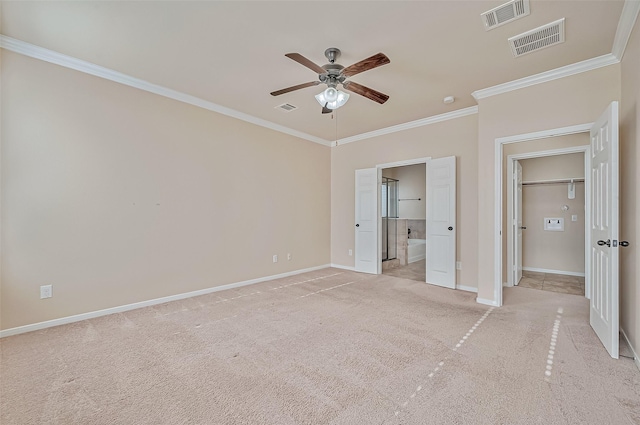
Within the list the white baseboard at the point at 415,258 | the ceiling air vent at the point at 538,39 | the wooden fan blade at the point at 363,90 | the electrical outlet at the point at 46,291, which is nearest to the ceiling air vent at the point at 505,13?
the ceiling air vent at the point at 538,39

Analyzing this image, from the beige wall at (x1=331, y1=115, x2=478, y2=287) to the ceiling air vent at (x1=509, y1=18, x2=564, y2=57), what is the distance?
1.56 meters

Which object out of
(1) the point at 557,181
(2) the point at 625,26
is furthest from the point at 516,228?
(2) the point at 625,26

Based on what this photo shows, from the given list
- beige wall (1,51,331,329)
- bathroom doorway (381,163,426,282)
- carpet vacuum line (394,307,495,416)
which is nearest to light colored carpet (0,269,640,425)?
carpet vacuum line (394,307,495,416)

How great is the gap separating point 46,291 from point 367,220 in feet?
15.2

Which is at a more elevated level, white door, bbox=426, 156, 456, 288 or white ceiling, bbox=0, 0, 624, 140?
white ceiling, bbox=0, 0, 624, 140

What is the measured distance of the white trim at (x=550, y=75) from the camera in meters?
2.87

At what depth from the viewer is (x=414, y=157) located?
4.90m

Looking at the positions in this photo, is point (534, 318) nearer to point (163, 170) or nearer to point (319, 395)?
point (319, 395)

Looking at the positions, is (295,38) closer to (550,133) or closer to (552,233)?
(550,133)

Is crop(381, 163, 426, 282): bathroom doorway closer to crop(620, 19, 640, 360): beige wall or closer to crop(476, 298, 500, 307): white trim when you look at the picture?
crop(476, 298, 500, 307): white trim

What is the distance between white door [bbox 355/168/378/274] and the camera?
17.8 ft

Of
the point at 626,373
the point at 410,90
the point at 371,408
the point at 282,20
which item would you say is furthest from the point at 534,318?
the point at 282,20

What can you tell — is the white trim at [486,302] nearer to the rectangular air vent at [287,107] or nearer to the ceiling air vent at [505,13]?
the ceiling air vent at [505,13]

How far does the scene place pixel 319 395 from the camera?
5.95 feet
